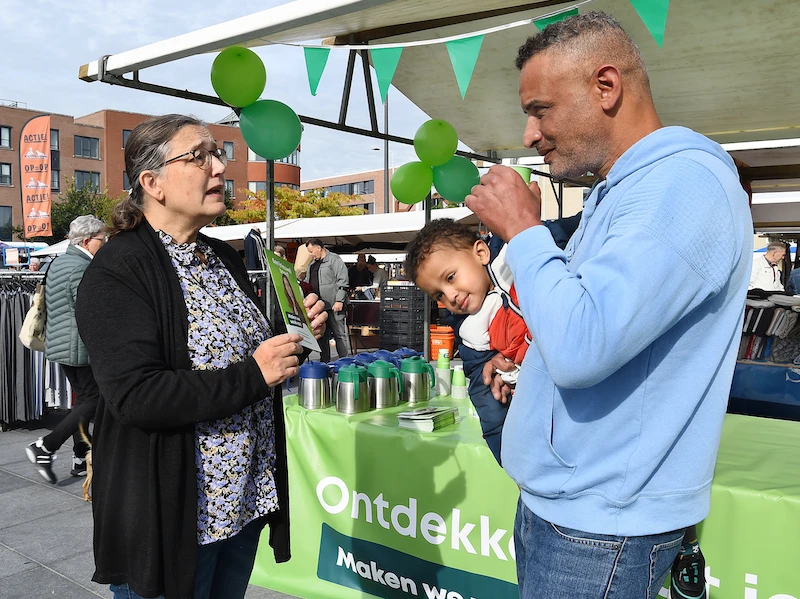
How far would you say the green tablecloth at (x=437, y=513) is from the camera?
2.09m

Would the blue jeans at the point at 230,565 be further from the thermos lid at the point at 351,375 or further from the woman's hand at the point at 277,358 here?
the thermos lid at the point at 351,375

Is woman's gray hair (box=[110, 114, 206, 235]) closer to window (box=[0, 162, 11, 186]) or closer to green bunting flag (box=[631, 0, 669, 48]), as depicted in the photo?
green bunting flag (box=[631, 0, 669, 48])

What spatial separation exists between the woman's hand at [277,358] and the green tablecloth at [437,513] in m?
1.23

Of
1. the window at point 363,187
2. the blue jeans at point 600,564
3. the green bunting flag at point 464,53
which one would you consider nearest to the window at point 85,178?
the window at point 363,187

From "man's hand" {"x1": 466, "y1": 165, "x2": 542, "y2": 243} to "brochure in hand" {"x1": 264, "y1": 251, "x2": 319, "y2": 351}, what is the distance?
2.17 feet

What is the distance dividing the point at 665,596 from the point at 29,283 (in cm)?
716

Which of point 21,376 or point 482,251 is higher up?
point 482,251

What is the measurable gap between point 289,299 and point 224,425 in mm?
396

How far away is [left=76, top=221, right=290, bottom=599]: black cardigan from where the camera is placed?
1.51m

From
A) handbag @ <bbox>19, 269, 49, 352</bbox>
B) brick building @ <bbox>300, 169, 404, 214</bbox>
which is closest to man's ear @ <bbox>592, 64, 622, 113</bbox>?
handbag @ <bbox>19, 269, 49, 352</bbox>

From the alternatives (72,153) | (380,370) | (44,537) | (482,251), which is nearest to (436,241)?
(482,251)

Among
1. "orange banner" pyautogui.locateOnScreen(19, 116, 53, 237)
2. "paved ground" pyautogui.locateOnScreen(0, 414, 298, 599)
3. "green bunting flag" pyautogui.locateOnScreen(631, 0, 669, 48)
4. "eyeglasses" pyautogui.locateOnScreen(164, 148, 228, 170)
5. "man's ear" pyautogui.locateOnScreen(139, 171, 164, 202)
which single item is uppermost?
"orange banner" pyautogui.locateOnScreen(19, 116, 53, 237)

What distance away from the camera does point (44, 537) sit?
3.69 metres

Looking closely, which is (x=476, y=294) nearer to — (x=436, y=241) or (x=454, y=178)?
(x=436, y=241)
